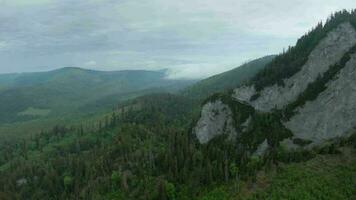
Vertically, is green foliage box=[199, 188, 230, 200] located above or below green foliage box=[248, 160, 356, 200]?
below

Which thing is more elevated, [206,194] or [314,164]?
[314,164]

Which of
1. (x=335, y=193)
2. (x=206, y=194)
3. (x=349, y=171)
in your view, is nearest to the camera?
(x=335, y=193)

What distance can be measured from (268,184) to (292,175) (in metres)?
11.6

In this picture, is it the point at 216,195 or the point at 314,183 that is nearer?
the point at 314,183

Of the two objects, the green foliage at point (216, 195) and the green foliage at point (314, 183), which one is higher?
the green foliage at point (314, 183)

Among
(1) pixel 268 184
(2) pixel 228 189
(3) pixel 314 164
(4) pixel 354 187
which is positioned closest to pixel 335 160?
(3) pixel 314 164

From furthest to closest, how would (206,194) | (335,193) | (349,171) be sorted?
(206,194), (349,171), (335,193)

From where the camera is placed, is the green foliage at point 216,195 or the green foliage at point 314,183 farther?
→ the green foliage at point 216,195

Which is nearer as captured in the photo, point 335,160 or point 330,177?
point 330,177

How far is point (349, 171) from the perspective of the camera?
604ft

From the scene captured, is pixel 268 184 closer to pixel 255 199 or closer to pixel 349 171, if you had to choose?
pixel 255 199

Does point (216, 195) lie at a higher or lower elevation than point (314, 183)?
lower

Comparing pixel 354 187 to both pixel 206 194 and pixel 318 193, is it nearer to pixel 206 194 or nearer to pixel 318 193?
pixel 318 193

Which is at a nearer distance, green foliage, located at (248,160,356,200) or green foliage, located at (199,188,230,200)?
green foliage, located at (248,160,356,200)
